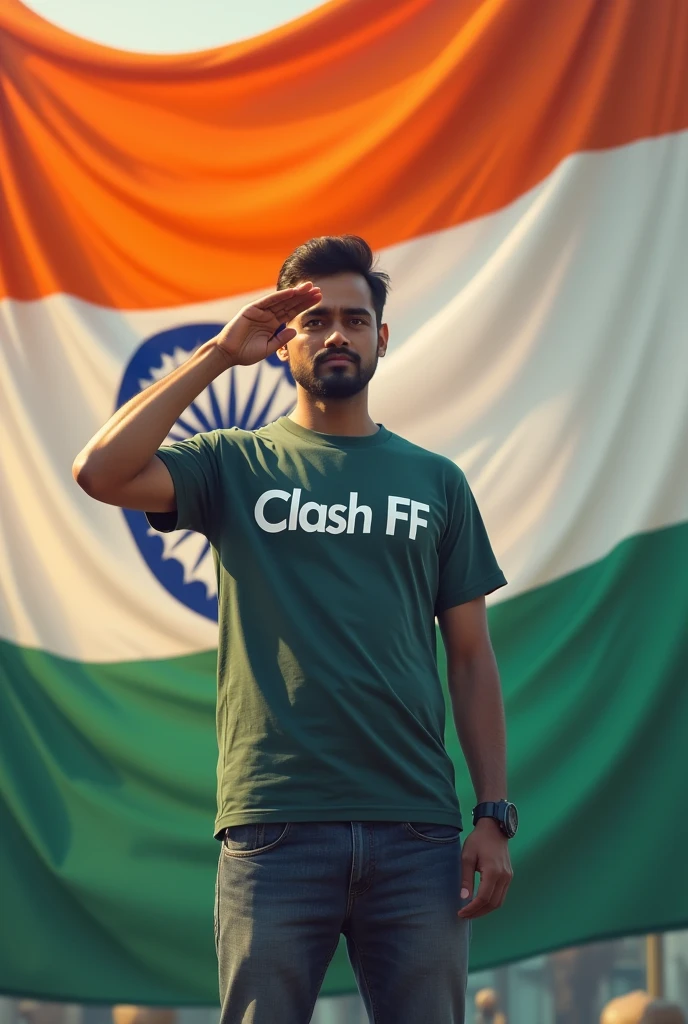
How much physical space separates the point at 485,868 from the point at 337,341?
69 cm

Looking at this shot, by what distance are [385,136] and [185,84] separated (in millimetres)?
506

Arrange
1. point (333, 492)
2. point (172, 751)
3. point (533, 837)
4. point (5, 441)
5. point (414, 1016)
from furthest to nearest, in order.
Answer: point (5, 441) < point (172, 751) < point (533, 837) < point (333, 492) < point (414, 1016)

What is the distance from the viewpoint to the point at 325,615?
1.34 meters

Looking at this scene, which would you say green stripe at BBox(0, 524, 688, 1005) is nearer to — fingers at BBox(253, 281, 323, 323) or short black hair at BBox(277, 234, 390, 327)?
short black hair at BBox(277, 234, 390, 327)

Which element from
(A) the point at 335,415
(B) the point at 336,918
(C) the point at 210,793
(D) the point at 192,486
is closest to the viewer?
(B) the point at 336,918

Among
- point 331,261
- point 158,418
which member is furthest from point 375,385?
point 158,418

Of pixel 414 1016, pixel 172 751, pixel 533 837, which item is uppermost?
pixel 172 751

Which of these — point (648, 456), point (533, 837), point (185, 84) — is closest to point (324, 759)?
point (533, 837)

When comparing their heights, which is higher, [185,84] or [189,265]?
[185,84]

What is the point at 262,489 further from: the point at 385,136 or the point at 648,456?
the point at 385,136

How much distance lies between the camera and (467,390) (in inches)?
95.3

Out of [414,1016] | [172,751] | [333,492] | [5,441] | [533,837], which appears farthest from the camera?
[5,441]

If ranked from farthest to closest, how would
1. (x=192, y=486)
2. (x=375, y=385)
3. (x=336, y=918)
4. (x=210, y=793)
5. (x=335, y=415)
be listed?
1. (x=375, y=385)
2. (x=210, y=793)
3. (x=335, y=415)
4. (x=192, y=486)
5. (x=336, y=918)

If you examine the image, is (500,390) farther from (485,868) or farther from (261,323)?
(485,868)
